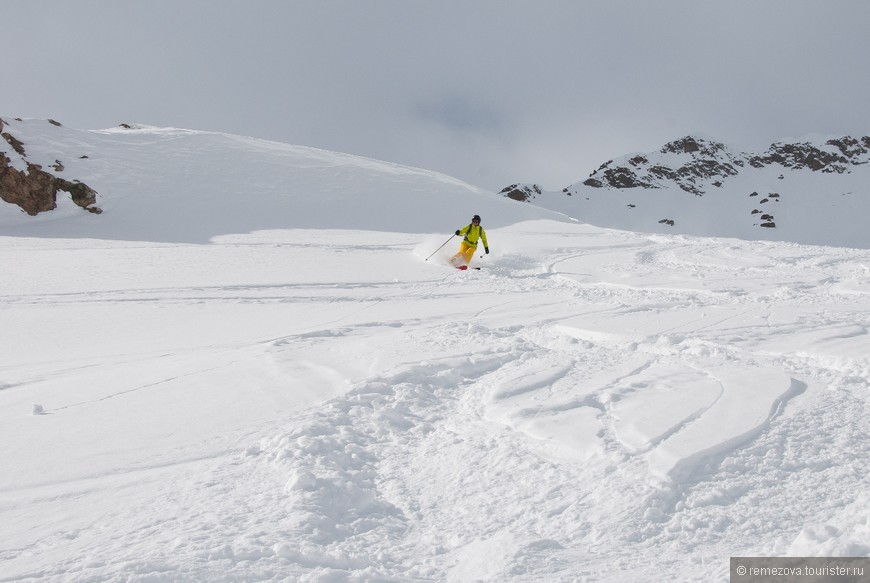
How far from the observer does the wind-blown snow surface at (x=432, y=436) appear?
2.75 meters

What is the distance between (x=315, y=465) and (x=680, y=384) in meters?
3.23

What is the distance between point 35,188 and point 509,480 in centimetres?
2264

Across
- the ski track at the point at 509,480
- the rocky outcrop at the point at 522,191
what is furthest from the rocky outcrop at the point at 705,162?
the ski track at the point at 509,480

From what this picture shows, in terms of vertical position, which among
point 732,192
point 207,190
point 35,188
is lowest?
point 35,188

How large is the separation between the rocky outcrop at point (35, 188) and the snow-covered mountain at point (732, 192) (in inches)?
2468

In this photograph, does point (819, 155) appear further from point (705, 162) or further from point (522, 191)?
point (522, 191)

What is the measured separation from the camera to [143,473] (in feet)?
11.4

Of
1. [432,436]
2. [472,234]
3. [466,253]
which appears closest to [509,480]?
[432,436]

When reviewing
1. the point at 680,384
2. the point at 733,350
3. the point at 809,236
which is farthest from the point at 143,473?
the point at 809,236

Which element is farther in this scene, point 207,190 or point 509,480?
point 207,190

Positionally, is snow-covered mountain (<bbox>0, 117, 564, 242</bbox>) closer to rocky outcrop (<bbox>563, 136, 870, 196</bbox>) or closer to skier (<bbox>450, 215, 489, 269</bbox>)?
skier (<bbox>450, 215, 489, 269</bbox>)

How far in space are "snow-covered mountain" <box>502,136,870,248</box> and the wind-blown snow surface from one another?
68334 millimetres

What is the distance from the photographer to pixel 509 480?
3447 millimetres

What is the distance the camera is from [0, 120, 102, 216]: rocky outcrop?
62.4 ft
